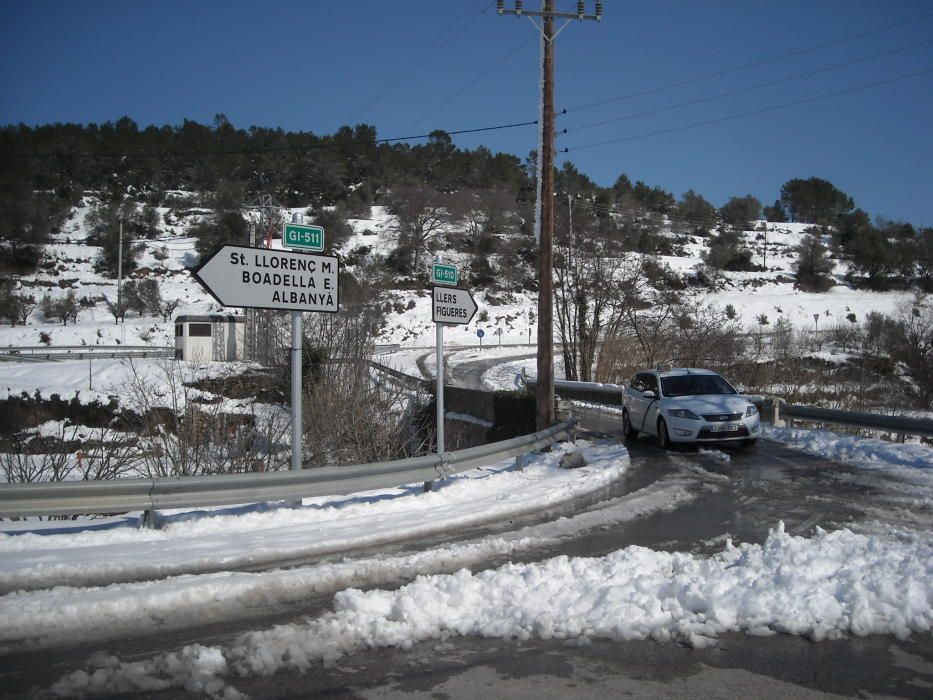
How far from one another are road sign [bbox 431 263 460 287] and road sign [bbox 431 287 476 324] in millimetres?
111

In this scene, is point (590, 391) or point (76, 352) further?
point (76, 352)

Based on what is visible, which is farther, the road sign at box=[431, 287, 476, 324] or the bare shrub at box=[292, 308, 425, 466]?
the bare shrub at box=[292, 308, 425, 466]

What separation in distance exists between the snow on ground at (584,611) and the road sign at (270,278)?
3694 mm

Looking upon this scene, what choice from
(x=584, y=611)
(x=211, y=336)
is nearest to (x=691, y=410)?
(x=584, y=611)

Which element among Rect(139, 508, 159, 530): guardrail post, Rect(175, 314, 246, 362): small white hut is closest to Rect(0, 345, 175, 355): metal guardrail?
Rect(175, 314, 246, 362): small white hut

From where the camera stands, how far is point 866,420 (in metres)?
14.6

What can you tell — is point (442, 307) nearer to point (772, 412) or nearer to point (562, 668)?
point (562, 668)

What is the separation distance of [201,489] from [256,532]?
692mm

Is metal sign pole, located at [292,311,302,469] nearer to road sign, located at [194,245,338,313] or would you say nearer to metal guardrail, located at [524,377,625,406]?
road sign, located at [194,245,338,313]

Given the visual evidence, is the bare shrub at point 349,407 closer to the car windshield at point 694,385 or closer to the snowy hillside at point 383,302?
the car windshield at point 694,385

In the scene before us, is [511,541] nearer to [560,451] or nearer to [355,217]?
[560,451]

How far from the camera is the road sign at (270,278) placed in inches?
300

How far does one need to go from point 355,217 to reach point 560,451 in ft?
290

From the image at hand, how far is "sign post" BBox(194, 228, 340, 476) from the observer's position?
25.1 feet
